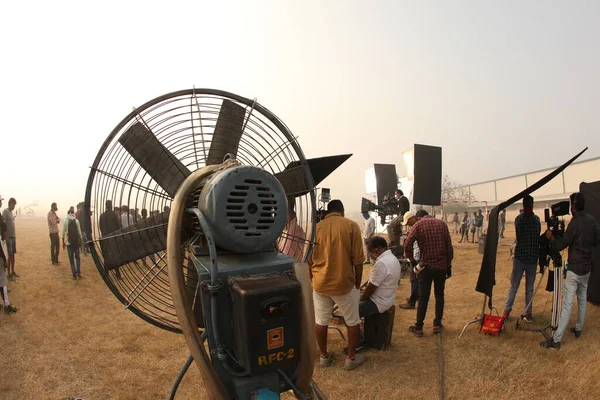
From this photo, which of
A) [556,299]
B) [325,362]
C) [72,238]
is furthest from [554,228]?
[72,238]

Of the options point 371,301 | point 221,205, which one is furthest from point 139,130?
point 371,301

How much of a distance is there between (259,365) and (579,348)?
4.22 meters

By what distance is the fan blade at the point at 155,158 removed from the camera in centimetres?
209

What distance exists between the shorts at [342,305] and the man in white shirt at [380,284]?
0.39m

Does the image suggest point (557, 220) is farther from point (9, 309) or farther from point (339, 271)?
point (9, 309)

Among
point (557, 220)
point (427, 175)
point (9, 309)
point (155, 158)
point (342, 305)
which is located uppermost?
point (427, 175)

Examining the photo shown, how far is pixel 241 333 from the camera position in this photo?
1433mm

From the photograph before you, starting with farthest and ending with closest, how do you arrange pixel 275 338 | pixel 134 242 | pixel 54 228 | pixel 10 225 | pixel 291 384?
pixel 54 228, pixel 10 225, pixel 134 242, pixel 291 384, pixel 275 338

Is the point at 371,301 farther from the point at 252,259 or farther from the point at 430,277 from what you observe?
the point at 252,259

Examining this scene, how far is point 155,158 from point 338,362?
2.92 meters

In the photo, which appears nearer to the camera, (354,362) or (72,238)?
(354,362)

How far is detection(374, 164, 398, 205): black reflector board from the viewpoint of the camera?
11.5 m

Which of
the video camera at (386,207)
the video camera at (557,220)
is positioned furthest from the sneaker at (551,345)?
the video camera at (386,207)

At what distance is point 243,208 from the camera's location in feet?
5.47
